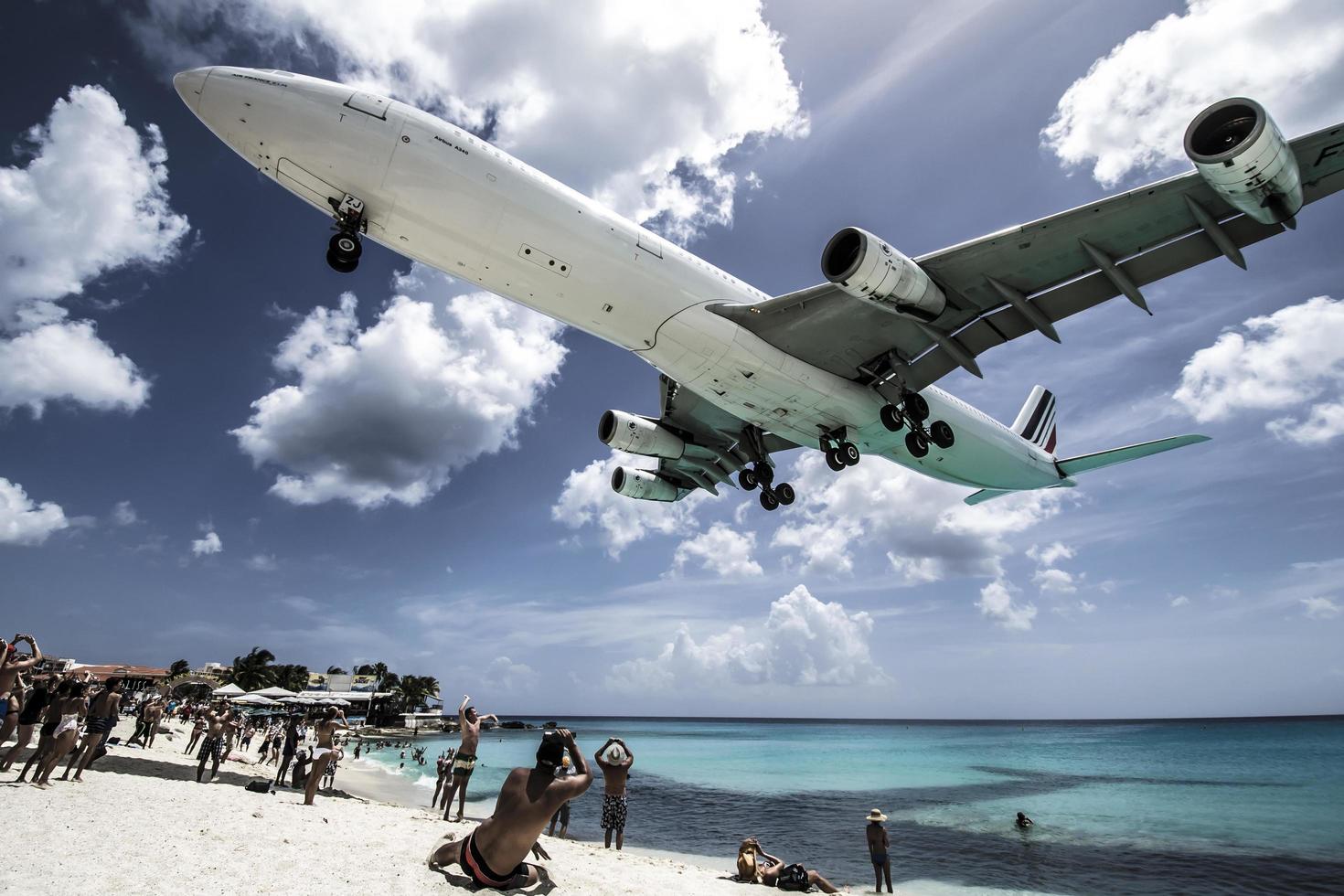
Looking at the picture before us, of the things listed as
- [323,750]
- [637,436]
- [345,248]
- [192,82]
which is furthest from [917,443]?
[192,82]

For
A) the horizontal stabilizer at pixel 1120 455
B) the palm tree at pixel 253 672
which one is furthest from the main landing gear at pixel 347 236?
the palm tree at pixel 253 672

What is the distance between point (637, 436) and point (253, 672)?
9161cm

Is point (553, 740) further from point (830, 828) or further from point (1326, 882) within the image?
point (1326, 882)

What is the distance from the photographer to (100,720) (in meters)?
12.2

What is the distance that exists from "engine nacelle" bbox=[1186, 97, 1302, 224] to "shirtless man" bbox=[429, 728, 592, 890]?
538 inches

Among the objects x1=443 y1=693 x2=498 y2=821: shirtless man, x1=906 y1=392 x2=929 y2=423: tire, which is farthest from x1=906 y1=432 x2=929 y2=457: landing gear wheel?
x1=443 y1=693 x2=498 y2=821: shirtless man

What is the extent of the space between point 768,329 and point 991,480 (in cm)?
1247

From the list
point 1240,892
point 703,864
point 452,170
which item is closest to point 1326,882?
point 1240,892

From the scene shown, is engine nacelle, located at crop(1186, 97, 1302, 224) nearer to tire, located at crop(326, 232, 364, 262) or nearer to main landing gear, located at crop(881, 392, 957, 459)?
main landing gear, located at crop(881, 392, 957, 459)

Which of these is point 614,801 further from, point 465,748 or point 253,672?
point 253,672

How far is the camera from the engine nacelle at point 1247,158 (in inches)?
420

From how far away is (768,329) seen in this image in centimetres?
1692

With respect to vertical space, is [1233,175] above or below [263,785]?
above

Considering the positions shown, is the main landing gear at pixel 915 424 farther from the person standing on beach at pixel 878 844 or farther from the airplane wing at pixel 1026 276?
the person standing on beach at pixel 878 844
